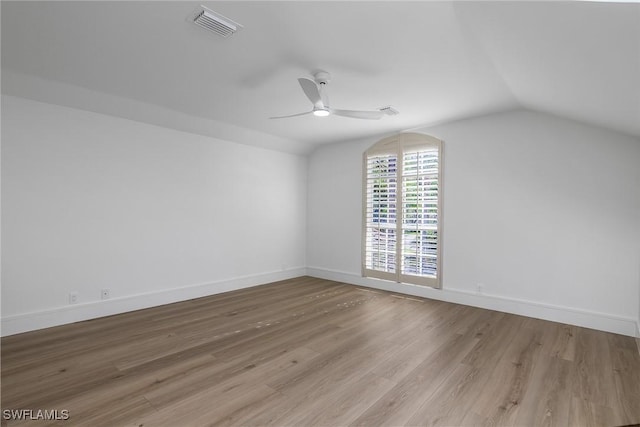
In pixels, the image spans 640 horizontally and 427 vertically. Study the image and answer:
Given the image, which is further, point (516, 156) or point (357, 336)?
point (516, 156)

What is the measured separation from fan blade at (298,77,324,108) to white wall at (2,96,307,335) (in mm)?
2563

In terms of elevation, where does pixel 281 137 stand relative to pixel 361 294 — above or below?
above

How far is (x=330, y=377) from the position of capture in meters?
2.40

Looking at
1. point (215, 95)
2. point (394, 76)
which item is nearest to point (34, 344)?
point (215, 95)

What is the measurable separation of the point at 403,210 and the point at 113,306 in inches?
169

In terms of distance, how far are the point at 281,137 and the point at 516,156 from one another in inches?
142

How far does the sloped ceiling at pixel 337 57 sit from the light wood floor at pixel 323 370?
7.49 ft

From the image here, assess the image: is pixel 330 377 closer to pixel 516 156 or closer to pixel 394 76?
pixel 394 76

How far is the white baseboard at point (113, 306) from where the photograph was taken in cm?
322

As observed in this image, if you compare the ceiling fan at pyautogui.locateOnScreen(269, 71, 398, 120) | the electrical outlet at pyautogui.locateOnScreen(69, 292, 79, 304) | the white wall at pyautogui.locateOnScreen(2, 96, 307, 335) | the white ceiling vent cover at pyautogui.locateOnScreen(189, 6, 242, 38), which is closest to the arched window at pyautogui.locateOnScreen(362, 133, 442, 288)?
the ceiling fan at pyautogui.locateOnScreen(269, 71, 398, 120)

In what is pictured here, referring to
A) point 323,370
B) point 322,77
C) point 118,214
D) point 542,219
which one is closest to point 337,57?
point 322,77

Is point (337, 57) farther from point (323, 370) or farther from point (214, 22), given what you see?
point (323, 370)

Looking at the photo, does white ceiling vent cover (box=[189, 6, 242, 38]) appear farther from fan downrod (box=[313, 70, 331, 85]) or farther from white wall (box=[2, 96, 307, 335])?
white wall (box=[2, 96, 307, 335])

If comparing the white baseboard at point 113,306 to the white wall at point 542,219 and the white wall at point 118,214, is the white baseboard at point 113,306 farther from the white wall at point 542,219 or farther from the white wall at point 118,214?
the white wall at point 542,219
